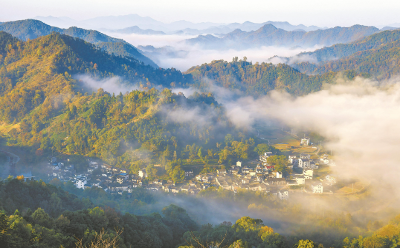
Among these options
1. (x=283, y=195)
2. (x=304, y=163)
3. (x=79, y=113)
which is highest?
(x=79, y=113)

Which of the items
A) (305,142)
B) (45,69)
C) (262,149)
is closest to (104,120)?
(45,69)

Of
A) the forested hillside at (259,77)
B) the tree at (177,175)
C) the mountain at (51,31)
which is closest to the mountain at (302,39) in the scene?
the mountain at (51,31)

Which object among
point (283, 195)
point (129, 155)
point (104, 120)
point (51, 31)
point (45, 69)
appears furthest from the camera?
point (51, 31)

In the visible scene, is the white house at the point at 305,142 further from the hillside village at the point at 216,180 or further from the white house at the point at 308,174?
the white house at the point at 308,174

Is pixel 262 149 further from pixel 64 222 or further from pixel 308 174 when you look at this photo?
pixel 64 222

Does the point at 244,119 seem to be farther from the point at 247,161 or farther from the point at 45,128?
the point at 45,128

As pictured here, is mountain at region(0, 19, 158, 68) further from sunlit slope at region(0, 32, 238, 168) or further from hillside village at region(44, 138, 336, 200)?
hillside village at region(44, 138, 336, 200)

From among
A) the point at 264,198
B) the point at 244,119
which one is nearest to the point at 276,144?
the point at 244,119
